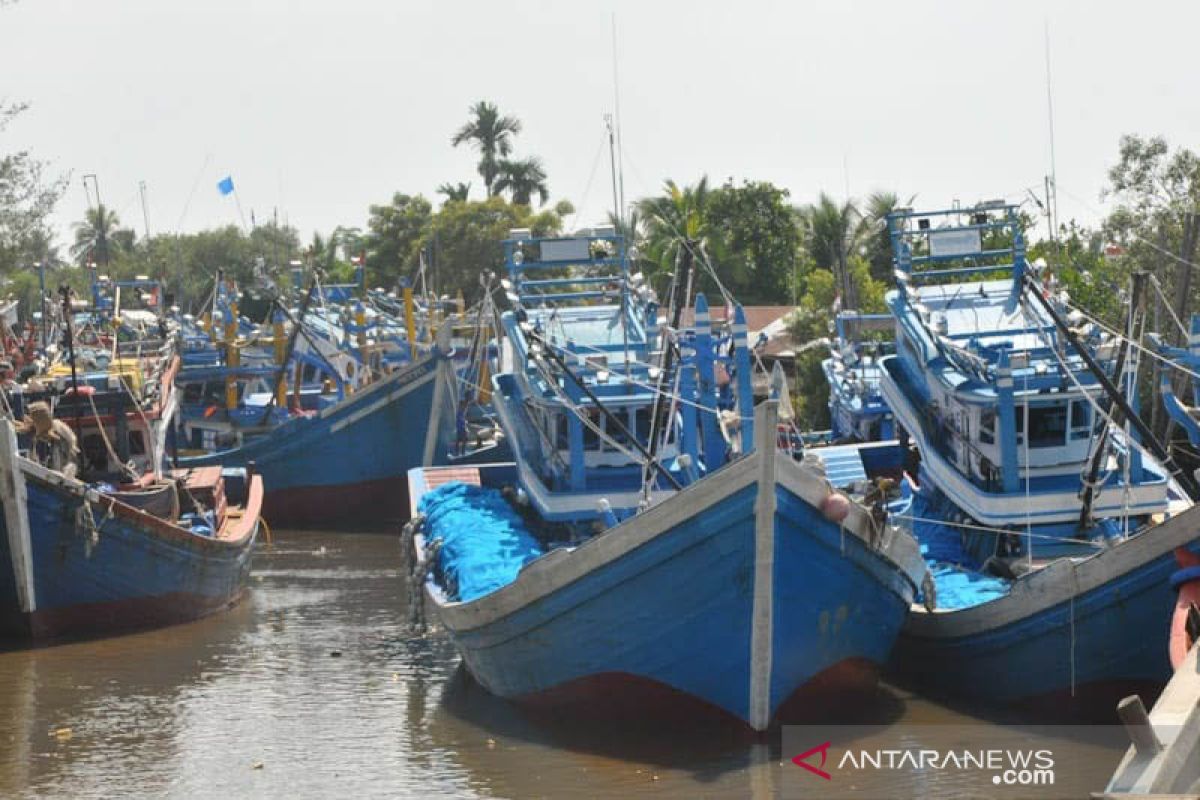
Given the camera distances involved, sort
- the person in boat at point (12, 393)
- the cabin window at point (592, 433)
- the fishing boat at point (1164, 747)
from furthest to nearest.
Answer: the person in boat at point (12, 393) < the cabin window at point (592, 433) < the fishing boat at point (1164, 747)

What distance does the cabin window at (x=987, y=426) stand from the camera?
66.3 feet

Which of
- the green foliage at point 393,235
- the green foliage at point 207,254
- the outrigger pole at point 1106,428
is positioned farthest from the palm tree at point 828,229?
the green foliage at point 207,254

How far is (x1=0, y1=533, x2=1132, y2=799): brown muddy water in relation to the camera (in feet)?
55.1

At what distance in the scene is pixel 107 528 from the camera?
23.3 meters

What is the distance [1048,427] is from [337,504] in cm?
2066

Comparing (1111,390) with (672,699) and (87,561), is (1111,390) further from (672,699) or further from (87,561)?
(87,561)

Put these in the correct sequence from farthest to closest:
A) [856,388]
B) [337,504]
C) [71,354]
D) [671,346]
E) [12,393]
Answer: [337,504] → [856,388] → [12,393] → [71,354] → [671,346]

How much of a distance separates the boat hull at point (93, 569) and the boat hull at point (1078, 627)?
1011 centimetres

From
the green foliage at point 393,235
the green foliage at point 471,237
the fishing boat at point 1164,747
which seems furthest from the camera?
the green foliage at point 393,235

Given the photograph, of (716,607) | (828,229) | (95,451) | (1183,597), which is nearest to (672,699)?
(716,607)

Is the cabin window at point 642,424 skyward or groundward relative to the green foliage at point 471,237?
groundward

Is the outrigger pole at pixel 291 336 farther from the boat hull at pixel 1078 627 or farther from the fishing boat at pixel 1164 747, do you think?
the fishing boat at pixel 1164 747

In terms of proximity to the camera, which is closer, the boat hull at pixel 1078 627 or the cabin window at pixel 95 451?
the boat hull at pixel 1078 627

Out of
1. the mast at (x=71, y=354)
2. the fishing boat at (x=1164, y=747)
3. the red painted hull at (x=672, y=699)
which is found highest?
the mast at (x=71, y=354)
